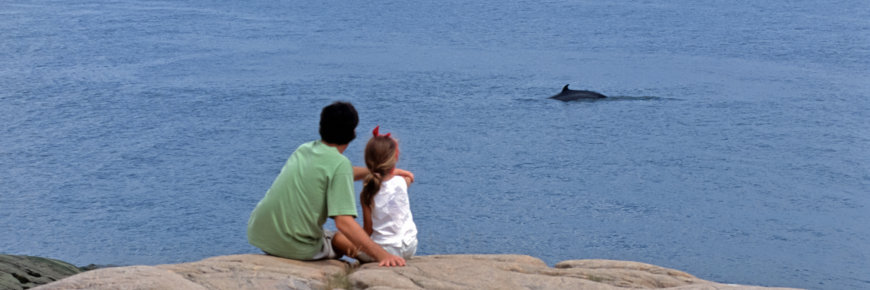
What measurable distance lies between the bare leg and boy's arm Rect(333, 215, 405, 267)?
A: 0.05 m

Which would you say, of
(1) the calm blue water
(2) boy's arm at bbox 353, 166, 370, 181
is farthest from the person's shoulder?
(1) the calm blue water

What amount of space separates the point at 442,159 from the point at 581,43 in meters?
5.29

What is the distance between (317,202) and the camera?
4504 mm

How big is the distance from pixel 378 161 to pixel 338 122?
1.07 feet

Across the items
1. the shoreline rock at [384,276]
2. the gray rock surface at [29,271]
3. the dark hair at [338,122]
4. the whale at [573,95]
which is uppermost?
the dark hair at [338,122]

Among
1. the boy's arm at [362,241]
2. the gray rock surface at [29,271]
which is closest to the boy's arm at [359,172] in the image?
the boy's arm at [362,241]

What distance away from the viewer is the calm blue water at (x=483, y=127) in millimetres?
6863

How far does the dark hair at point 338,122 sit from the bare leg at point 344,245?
478mm

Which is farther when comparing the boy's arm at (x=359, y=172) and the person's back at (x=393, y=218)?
the boy's arm at (x=359, y=172)

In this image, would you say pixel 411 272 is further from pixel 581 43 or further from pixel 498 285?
pixel 581 43

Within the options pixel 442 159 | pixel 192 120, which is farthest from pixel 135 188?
pixel 442 159

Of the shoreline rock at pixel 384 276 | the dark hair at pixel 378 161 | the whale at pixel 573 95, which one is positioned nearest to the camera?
the shoreline rock at pixel 384 276

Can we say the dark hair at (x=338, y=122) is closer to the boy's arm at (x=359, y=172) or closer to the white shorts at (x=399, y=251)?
the boy's arm at (x=359, y=172)

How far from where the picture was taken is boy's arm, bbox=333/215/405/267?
446 cm
